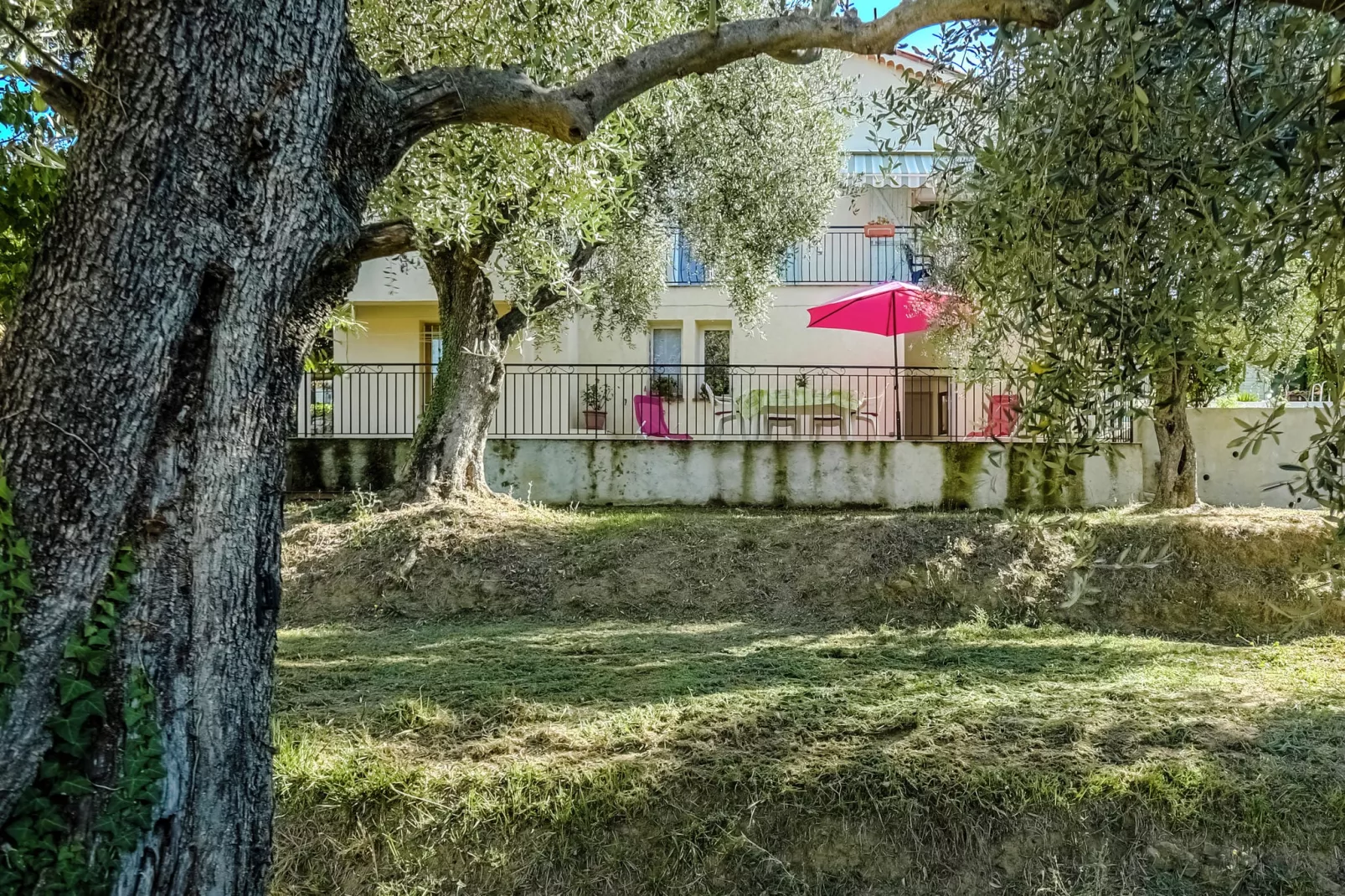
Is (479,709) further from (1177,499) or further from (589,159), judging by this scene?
(1177,499)

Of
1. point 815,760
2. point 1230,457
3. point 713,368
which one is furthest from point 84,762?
point 1230,457

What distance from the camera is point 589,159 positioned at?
6.97 metres

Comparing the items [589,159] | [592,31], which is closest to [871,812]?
[589,159]

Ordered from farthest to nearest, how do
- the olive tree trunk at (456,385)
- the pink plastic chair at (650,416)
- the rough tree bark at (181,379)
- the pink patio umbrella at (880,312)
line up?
the pink plastic chair at (650,416) < the pink patio umbrella at (880,312) < the olive tree trunk at (456,385) < the rough tree bark at (181,379)

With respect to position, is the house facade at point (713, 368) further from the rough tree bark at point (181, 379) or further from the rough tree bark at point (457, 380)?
the rough tree bark at point (181, 379)

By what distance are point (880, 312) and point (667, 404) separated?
475 cm

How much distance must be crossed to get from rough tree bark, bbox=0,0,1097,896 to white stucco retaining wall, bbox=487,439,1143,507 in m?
10.9

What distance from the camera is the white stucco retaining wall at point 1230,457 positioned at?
13625 millimetres

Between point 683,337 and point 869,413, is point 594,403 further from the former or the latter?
point 869,413

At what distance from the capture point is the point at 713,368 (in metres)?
15.7

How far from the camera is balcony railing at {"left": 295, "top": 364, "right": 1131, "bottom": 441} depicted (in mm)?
16203

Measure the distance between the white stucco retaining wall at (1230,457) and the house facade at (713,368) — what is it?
315 cm

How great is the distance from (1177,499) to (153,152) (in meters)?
12.1

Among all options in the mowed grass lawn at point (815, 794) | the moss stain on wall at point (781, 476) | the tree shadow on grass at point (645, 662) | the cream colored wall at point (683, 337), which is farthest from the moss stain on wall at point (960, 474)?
the mowed grass lawn at point (815, 794)
